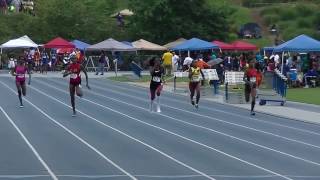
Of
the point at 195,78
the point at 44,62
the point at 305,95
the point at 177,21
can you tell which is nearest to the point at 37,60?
the point at 44,62

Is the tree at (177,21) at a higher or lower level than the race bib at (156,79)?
higher

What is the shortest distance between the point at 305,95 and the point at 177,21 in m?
35.2

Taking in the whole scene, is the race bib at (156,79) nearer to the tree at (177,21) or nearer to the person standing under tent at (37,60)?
the person standing under tent at (37,60)

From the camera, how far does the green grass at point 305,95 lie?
101 feet

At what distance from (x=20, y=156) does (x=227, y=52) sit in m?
47.5

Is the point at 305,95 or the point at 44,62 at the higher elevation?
the point at 44,62

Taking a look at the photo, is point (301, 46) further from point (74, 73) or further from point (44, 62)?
point (44, 62)

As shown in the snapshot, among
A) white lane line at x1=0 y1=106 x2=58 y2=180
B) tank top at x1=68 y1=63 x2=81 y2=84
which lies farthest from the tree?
white lane line at x1=0 y1=106 x2=58 y2=180

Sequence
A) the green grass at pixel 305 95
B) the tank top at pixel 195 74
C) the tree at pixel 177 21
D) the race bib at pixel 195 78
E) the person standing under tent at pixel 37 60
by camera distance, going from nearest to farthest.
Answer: the tank top at pixel 195 74 → the race bib at pixel 195 78 → the green grass at pixel 305 95 → the person standing under tent at pixel 37 60 → the tree at pixel 177 21

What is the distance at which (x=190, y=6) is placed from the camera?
69438mm

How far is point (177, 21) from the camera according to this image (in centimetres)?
6825

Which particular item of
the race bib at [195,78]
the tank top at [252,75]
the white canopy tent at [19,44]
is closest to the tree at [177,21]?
the white canopy tent at [19,44]

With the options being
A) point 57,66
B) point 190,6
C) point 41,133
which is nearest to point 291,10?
point 190,6

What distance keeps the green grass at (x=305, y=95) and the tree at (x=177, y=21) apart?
30355mm
